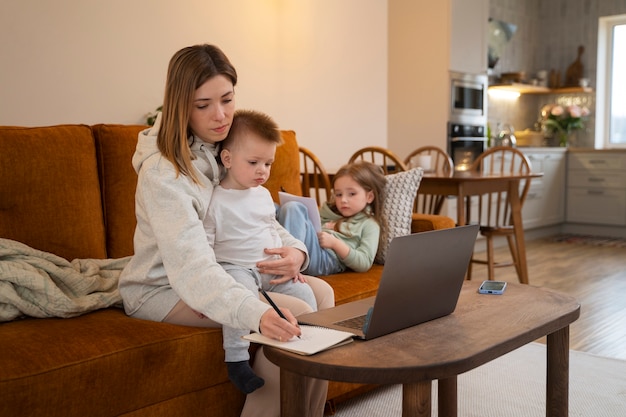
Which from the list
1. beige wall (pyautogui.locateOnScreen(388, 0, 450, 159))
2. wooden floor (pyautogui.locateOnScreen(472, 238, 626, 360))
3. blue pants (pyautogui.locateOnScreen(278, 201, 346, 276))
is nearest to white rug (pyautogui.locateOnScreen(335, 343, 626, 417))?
wooden floor (pyautogui.locateOnScreen(472, 238, 626, 360))

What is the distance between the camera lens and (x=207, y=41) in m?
3.83

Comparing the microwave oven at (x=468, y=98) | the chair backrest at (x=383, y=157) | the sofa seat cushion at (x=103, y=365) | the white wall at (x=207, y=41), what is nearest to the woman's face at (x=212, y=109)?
the sofa seat cushion at (x=103, y=365)

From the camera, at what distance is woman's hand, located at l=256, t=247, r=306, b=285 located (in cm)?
188

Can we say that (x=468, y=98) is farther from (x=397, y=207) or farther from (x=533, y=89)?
(x=397, y=207)

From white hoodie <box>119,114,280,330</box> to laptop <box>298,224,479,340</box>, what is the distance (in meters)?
0.17

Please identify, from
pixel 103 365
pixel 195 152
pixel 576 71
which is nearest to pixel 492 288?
pixel 195 152

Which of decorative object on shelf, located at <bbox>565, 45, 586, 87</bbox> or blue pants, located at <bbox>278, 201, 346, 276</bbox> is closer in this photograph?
blue pants, located at <bbox>278, 201, 346, 276</bbox>

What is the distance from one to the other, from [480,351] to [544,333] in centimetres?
29

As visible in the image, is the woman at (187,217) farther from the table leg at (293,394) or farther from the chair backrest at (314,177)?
the chair backrest at (314,177)

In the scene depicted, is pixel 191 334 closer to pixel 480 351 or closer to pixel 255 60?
pixel 480 351

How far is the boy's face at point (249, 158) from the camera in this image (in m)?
1.81

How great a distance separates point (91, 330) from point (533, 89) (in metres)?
6.06

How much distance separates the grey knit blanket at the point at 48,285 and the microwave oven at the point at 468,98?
158 inches

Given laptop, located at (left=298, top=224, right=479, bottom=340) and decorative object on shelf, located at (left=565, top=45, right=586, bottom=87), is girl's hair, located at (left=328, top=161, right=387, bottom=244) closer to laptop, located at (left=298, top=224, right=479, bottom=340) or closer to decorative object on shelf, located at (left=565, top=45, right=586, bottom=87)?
laptop, located at (left=298, top=224, right=479, bottom=340)
